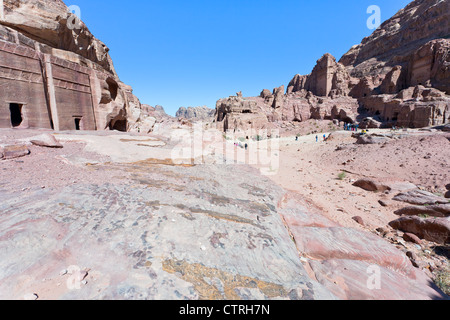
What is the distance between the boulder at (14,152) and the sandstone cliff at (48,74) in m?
6.14

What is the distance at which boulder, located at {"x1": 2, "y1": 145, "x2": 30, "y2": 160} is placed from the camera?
3.69 meters

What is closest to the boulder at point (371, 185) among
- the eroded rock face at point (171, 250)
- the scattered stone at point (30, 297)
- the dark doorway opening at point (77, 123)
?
the eroded rock face at point (171, 250)

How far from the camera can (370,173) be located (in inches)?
388

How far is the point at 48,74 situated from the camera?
30.2 feet

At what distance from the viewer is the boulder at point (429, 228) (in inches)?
151

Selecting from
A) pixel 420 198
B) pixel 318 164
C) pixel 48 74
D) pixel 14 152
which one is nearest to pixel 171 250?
pixel 14 152

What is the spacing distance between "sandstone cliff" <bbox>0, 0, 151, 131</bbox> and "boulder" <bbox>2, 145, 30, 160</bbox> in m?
6.14

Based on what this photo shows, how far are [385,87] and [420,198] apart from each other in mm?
44057

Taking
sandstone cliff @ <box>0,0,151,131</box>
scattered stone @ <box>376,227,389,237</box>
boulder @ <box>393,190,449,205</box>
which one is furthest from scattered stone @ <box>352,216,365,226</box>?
sandstone cliff @ <box>0,0,151,131</box>

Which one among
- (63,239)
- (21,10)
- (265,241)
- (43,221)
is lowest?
(265,241)

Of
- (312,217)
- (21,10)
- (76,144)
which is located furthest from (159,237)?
(21,10)

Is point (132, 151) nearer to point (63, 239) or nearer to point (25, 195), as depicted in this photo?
point (25, 195)

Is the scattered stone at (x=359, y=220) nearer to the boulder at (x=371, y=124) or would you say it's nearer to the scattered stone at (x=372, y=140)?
the scattered stone at (x=372, y=140)

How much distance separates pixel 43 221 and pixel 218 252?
6.37ft
